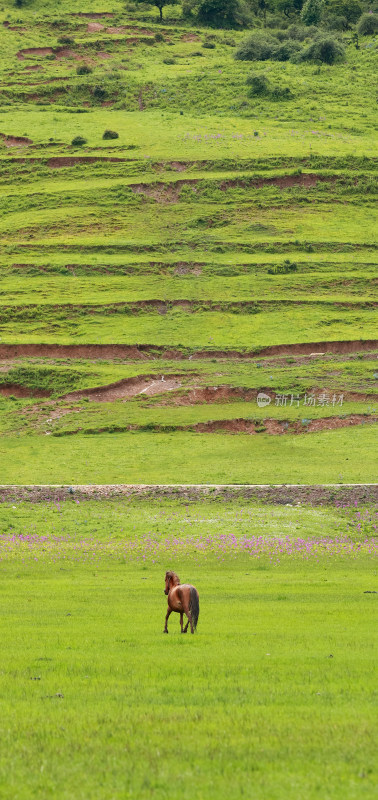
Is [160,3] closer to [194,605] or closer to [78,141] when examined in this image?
[78,141]

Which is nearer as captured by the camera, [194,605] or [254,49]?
[194,605]

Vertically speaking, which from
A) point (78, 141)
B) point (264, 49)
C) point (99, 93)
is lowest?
point (78, 141)

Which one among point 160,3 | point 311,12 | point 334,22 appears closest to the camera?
point 311,12

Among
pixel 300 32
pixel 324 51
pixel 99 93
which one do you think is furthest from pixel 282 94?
pixel 300 32

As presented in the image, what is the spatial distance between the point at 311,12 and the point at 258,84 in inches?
2006

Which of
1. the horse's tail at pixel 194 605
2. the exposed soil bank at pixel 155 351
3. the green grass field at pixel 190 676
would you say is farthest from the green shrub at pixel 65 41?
the horse's tail at pixel 194 605

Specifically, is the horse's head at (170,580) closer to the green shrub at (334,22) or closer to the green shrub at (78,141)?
the green shrub at (78,141)

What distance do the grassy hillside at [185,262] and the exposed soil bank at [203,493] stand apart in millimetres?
3382

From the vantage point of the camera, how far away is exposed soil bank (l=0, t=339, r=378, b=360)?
7288cm

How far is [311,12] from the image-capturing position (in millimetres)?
177000

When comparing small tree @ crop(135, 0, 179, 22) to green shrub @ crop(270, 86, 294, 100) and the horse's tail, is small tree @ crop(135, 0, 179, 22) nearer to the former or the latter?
green shrub @ crop(270, 86, 294, 100)

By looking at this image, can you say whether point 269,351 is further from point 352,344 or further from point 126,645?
point 126,645

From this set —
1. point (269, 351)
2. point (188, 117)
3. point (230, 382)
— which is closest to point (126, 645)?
point (230, 382)

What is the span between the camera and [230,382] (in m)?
64.2
